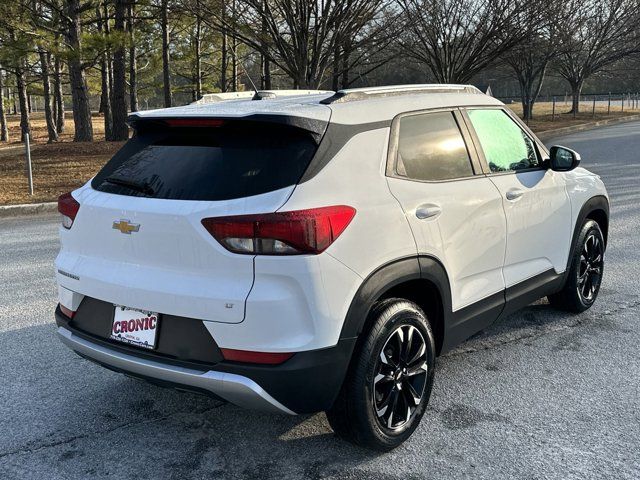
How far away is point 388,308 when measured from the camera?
3043 millimetres

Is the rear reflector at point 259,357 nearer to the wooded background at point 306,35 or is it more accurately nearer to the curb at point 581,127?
the wooded background at point 306,35

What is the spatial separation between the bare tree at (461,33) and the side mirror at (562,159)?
519 inches

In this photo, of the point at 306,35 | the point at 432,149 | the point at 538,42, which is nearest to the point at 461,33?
the point at 538,42

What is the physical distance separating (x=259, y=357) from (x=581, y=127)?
106 feet

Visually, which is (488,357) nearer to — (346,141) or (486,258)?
(486,258)

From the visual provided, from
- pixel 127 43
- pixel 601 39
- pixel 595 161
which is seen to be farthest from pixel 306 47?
pixel 601 39

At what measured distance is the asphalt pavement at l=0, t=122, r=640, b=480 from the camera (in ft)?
9.91

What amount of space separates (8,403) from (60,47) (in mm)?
18217

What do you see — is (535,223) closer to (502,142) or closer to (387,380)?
(502,142)

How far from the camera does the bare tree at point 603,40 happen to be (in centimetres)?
3378

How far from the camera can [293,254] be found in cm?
267

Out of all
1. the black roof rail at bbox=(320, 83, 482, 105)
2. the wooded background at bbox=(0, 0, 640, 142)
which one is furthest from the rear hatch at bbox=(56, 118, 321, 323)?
the wooded background at bbox=(0, 0, 640, 142)

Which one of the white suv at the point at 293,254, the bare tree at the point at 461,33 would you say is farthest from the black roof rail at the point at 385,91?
the bare tree at the point at 461,33

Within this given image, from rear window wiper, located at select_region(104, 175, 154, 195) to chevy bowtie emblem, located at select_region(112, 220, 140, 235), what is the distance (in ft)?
0.57
